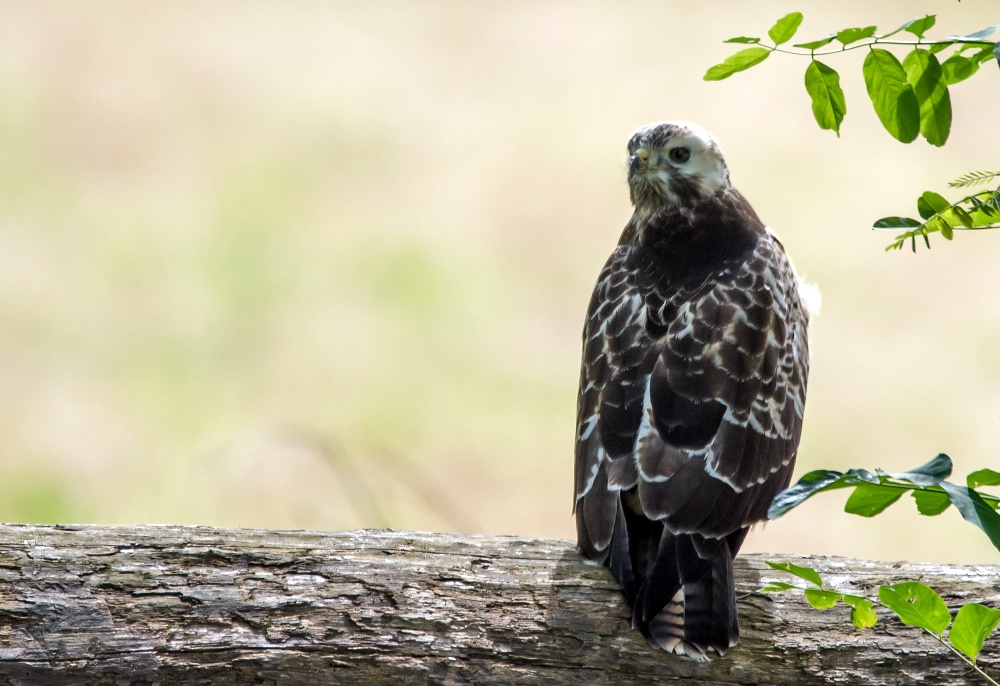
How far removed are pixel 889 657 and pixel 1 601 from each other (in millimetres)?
1690

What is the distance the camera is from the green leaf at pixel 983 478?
1.34 meters

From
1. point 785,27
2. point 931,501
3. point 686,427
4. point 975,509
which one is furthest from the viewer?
point 686,427

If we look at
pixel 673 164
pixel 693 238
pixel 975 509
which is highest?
pixel 673 164

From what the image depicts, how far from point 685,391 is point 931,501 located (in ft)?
3.91

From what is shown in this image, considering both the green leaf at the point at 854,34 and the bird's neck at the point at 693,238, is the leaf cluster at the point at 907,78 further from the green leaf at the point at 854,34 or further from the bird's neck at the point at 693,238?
the bird's neck at the point at 693,238

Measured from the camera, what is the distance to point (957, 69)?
1611 mm

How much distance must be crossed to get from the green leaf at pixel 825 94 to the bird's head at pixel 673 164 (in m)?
1.36

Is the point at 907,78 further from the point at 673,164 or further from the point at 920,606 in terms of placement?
the point at 673,164

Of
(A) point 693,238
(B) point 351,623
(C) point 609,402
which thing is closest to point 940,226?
(C) point 609,402

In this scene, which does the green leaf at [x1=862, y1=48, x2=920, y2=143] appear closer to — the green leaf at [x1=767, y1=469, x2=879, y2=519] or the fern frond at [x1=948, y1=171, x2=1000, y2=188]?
the fern frond at [x1=948, y1=171, x2=1000, y2=188]

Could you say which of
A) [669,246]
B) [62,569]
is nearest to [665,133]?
[669,246]

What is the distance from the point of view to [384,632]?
81.5 inches

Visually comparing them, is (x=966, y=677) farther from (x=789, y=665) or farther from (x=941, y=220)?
(x=941, y=220)

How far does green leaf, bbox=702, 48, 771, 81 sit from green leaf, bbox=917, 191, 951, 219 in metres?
0.32
